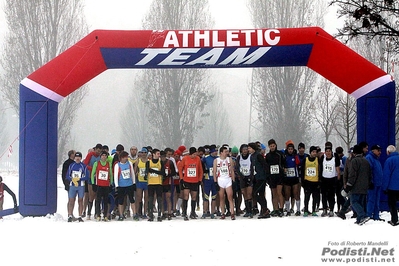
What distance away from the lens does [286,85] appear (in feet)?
102

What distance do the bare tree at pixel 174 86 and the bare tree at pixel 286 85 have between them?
3932 mm

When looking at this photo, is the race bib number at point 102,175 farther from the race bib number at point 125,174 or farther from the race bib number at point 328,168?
the race bib number at point 328,168

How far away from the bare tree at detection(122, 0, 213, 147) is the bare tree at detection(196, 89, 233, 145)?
3361 centimetres

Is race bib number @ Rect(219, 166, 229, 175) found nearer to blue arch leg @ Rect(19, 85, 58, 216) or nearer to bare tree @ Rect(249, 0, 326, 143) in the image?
blue arch leg @ Rect(19, 85, 58, 216)

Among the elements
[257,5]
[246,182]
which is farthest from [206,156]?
[257,5]

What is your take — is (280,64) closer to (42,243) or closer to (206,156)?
(206,156)

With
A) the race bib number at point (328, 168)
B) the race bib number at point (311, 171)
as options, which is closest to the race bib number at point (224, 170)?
the race bib number at point (311, 171)

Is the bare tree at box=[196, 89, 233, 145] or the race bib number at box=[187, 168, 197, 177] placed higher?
the bare tree at box=[196, 89, 233, 145]

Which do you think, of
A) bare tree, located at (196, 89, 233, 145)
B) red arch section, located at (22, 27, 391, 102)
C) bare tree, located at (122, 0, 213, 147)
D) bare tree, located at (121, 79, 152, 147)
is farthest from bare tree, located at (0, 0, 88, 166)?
bare tree, located at (196, 89, 233, 145)

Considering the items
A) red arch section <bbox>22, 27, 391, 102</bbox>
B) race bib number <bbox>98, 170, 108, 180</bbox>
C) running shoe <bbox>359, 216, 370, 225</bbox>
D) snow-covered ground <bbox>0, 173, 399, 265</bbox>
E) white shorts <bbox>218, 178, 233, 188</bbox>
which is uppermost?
red arch section <bbox>22, 27, 391, 102</bbox>

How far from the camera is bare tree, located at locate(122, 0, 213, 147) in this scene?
33.5 meters

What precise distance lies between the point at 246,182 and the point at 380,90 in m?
3.91

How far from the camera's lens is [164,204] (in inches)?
544

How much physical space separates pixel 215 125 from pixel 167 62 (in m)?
55.1
